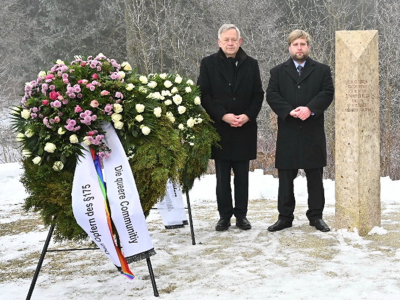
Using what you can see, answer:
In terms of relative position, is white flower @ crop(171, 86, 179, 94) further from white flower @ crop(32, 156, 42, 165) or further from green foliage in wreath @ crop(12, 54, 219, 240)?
white flower @ crop(32, 156, 42, 165)

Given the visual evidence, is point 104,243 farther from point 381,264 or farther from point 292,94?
point 292,94

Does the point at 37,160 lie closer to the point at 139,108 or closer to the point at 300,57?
the point at 139,108

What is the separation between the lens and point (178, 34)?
57.9 feet

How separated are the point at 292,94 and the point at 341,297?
8.85ft

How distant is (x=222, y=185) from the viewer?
621 cm

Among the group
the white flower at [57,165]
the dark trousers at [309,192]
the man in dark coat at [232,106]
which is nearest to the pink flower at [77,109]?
the white flower at [57,165]

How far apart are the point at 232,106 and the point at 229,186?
0.89 m

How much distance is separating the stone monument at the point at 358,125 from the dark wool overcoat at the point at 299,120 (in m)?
0.21

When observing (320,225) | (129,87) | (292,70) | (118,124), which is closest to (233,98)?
(292,70)

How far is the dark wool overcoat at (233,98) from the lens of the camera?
19.9 ft

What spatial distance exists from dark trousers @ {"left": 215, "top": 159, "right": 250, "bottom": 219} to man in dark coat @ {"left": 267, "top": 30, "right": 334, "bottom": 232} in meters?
0.38

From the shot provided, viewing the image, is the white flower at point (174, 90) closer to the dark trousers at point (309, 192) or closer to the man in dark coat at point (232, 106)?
the man in dark coat at point (232, 106)

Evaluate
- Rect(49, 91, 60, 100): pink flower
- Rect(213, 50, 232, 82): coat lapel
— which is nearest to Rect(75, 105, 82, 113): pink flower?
Rect(49, 91, 60, 100): pink flower

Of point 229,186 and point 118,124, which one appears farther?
point 229,186
